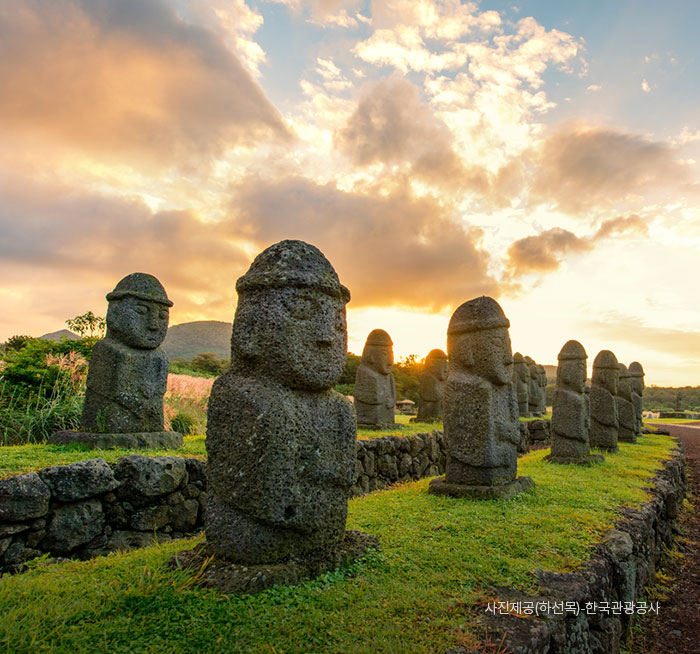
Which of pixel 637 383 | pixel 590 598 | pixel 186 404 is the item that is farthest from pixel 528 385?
pixel 590 598

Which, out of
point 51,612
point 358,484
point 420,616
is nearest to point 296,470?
point 420,616

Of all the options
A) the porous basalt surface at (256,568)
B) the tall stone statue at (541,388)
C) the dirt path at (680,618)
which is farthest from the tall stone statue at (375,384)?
the tall stone statue at (541,388)

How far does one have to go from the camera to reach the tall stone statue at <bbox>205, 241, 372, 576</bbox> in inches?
144

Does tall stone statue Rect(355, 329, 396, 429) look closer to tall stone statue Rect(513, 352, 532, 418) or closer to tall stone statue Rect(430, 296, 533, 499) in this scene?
tall stone statue Rect(430, 296, 533, 499)

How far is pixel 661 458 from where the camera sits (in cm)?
1198

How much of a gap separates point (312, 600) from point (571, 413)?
860 cm

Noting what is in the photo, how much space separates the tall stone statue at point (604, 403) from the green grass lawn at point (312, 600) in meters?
8.09

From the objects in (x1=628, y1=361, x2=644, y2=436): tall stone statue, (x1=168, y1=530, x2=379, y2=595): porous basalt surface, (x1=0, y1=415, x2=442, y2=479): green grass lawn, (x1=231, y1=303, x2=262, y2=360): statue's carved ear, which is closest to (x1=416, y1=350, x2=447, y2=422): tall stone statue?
(x1=628, y1=361, x2=644, y2=436): tall stone statue

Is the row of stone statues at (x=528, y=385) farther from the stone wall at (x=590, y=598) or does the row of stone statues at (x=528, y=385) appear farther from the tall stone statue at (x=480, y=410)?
the stone wall at (x=590, y=598)

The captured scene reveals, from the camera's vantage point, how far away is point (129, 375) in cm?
743

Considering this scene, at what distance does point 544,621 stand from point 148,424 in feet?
20.6

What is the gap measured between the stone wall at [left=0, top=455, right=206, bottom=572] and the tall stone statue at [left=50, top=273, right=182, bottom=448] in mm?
1689

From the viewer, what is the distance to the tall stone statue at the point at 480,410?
6.80 meters

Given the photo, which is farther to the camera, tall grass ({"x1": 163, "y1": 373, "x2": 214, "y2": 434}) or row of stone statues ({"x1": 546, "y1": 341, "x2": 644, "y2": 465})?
tall grass ({"x1": 163, "y1": 373, "x2": 214, "y2": 434})
